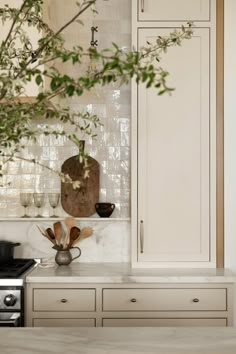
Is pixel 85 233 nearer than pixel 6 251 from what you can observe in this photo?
No

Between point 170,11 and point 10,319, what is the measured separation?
2.11m

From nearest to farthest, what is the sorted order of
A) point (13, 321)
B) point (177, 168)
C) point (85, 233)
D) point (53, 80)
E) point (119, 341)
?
point (53, 80), point (119, 341), point (13, 321), point (177, 168), point (85, 233)

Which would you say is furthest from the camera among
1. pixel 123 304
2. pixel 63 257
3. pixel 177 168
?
pixel 63 257

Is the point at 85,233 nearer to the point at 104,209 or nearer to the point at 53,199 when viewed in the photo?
the point at 104,209

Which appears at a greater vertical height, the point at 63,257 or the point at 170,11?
the point at 170,11

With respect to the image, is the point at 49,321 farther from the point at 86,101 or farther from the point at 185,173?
the point at 86,101

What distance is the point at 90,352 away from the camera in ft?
4.51

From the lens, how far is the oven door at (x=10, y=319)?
2.64 metres

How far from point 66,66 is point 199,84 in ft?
3.20

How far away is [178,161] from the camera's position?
3.00m

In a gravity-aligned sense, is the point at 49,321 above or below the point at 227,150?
below

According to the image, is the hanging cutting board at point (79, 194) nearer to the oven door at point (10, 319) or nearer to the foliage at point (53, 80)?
the oven door at point (10, 319)

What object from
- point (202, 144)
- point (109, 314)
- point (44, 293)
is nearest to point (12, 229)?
point (44, 293)

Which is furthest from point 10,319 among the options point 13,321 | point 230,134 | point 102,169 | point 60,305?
point 230,134
